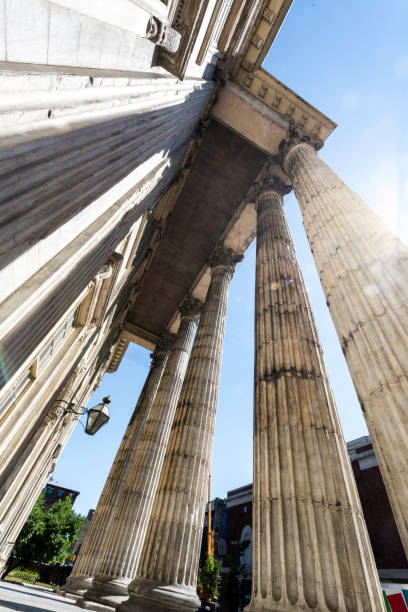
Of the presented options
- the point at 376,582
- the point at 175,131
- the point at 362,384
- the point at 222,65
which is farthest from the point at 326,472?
the point at 222,65

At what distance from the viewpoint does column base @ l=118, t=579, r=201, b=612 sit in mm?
5762

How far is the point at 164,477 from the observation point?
8141 mm

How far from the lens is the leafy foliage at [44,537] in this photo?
71.9ft

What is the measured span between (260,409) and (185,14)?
28.6 feet

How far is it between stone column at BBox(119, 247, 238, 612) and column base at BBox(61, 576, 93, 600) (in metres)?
6.68

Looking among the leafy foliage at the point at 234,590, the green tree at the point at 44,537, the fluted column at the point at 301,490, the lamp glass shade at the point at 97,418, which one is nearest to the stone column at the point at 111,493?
the lamp glass shade at the point at 97,418

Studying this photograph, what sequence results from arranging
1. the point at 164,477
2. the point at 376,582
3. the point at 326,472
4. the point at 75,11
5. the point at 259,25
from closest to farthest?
the point at 75,11 → the point at 376,582 → the point at 326,472 → the point at 164,477 → the point at 259,25

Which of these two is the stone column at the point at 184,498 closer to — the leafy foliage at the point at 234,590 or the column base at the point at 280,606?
the column base at the point at 280,606

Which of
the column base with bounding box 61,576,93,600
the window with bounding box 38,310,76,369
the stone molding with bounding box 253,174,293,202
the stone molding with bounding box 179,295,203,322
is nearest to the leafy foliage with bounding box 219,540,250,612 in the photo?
the column base with bounding box 61,576,93,600

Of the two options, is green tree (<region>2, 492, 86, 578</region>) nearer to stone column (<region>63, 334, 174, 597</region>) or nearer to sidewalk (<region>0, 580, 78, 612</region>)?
stone column (<region>63, 334, 174, 597</region>)

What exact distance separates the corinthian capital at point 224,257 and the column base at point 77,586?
13979mm

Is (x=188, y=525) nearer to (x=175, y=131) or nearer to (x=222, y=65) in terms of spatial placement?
(x=175, y=131)

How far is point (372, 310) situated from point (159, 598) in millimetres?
6822

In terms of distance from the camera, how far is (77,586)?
1111 cm
